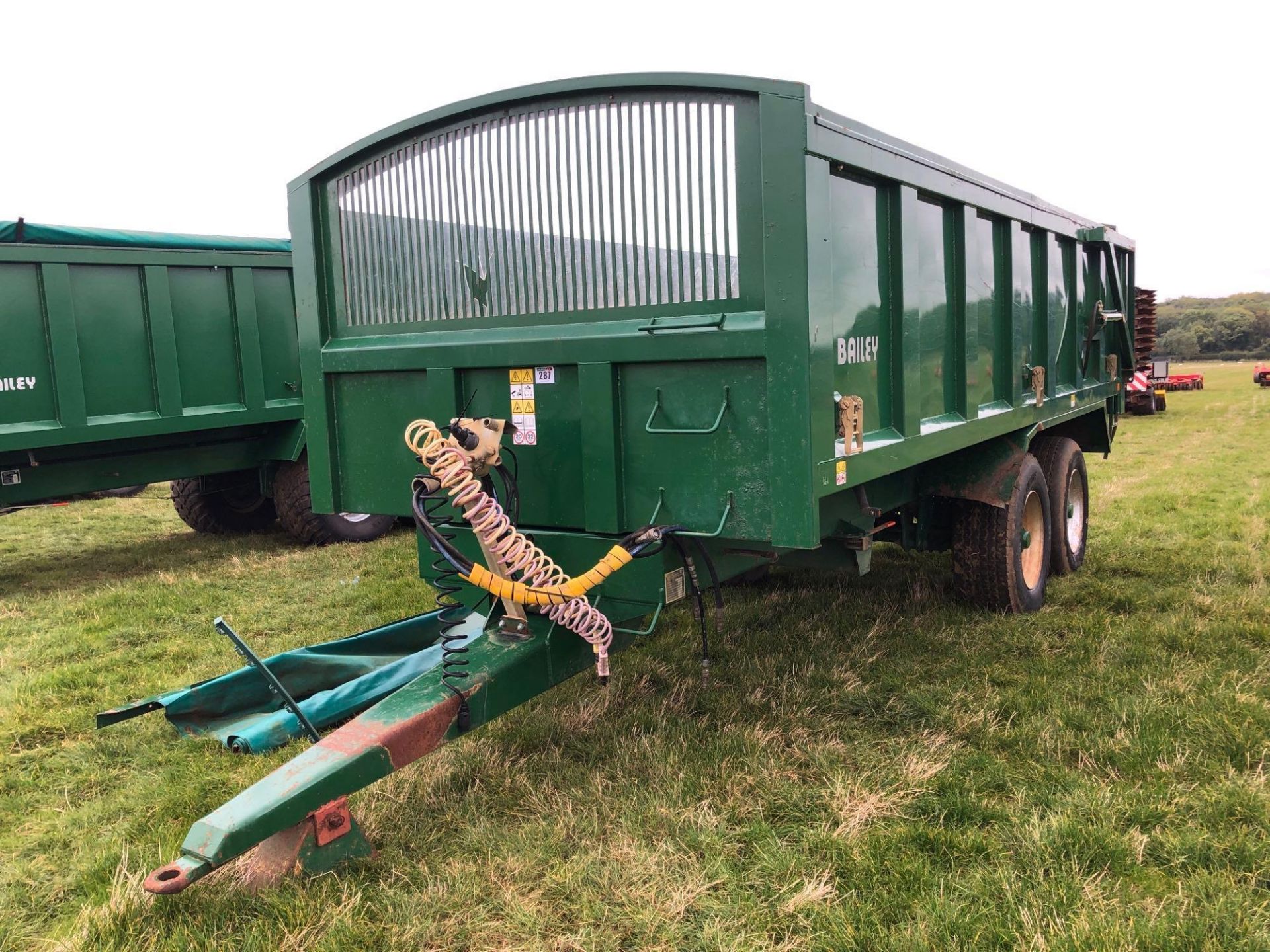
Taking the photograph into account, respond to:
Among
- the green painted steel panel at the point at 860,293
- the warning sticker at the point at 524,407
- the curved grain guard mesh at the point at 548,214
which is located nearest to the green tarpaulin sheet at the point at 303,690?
the warning sticker at the point at 524,407

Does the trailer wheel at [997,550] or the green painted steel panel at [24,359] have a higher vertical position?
the green painted steel panel at [24,359]

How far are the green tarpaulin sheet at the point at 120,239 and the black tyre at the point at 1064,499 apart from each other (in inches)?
202

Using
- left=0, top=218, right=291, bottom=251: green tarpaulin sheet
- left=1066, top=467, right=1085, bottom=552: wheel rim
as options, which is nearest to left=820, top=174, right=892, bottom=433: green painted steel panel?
left=1066, top=467, right=1085, bottom=552: wheel rim

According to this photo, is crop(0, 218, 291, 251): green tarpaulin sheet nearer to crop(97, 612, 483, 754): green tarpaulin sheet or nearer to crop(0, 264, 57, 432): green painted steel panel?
crop(0, 264, 57, 432): green painted steel panel

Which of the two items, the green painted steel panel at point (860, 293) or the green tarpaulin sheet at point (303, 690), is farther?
the green tarpaulin sheet at point (303, 690)

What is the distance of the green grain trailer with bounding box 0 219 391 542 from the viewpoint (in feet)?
22.1

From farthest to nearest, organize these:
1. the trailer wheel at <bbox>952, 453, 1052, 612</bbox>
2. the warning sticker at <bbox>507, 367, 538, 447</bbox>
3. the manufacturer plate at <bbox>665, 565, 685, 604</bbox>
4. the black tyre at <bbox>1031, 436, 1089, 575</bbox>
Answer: the black tyre at <bbox>1031, 436, 1089, 575</bbox>
the trailer wheel at <bbox>952, 453, 1052, 612</bbox>
the warning sticker at <bbox>507, 367, 538, 447</bbox>
the manufacturer plate at <bbox>665, 565, 685, 604</bbox>

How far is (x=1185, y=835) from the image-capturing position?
9.40ft

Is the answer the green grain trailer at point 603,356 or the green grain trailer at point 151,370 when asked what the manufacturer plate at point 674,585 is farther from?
the green grain trailer at point 151,370

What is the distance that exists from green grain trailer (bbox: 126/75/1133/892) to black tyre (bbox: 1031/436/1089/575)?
5.84 ft

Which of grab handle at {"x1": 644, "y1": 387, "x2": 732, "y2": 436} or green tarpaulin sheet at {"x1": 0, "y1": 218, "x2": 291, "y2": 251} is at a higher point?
green tarpaulin sheet at {"x1": 0, "y1": 218, "x2": 291, "y2": 251}

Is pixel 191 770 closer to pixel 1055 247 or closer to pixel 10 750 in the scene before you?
pixel 10 750

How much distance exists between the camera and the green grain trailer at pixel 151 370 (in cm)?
673

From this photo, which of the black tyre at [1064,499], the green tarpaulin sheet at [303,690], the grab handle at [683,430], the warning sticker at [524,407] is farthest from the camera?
the black tyre at [1064,499]
